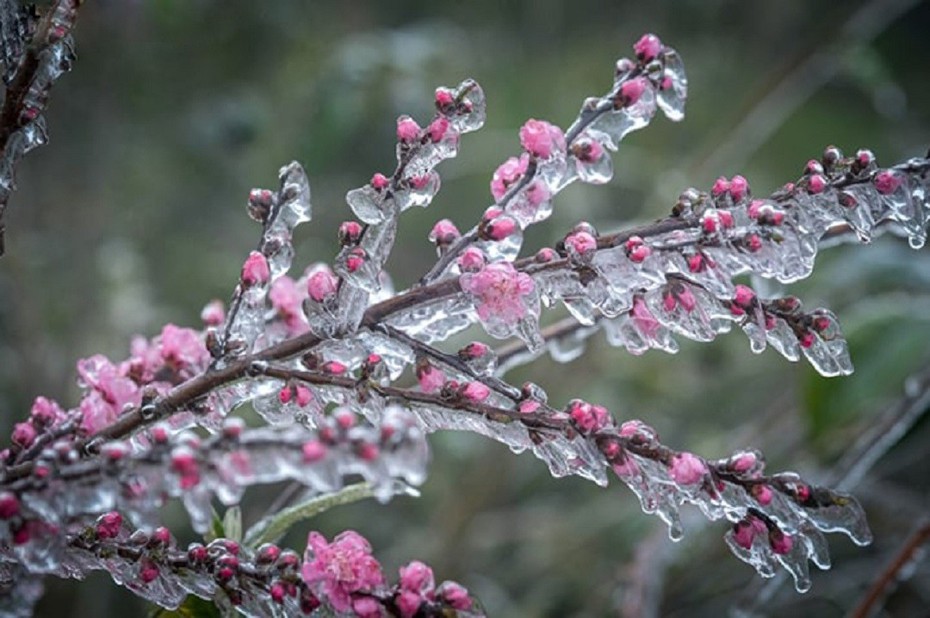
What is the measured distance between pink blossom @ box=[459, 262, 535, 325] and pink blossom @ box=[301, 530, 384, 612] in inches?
3.9

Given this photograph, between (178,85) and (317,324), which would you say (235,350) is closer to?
(317,324)

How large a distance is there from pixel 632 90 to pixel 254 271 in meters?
0.17

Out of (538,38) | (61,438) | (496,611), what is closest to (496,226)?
(61,438)

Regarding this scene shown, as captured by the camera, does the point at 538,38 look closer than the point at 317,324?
No

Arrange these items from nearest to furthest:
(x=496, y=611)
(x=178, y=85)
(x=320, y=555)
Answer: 1. (x=320, y=555)
2. (x=496, y=611)
3. (x=178, y=85)

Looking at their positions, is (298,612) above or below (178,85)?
below

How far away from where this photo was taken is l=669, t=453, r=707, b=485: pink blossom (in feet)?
1.12

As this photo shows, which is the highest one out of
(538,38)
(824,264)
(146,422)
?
(538,38)

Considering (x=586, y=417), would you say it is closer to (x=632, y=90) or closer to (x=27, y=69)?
(x=632, y=90)

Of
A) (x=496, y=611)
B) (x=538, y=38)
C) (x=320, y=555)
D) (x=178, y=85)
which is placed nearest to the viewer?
(x=320, y=555)

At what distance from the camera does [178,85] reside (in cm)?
127

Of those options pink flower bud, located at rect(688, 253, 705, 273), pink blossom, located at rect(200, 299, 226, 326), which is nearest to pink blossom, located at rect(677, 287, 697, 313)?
pink flower bud, located at rect(688, 253, 705, 273)

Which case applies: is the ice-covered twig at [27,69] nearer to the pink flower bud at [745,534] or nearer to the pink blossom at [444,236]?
the pink blossom at [444,236]

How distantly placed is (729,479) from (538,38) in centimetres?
121
